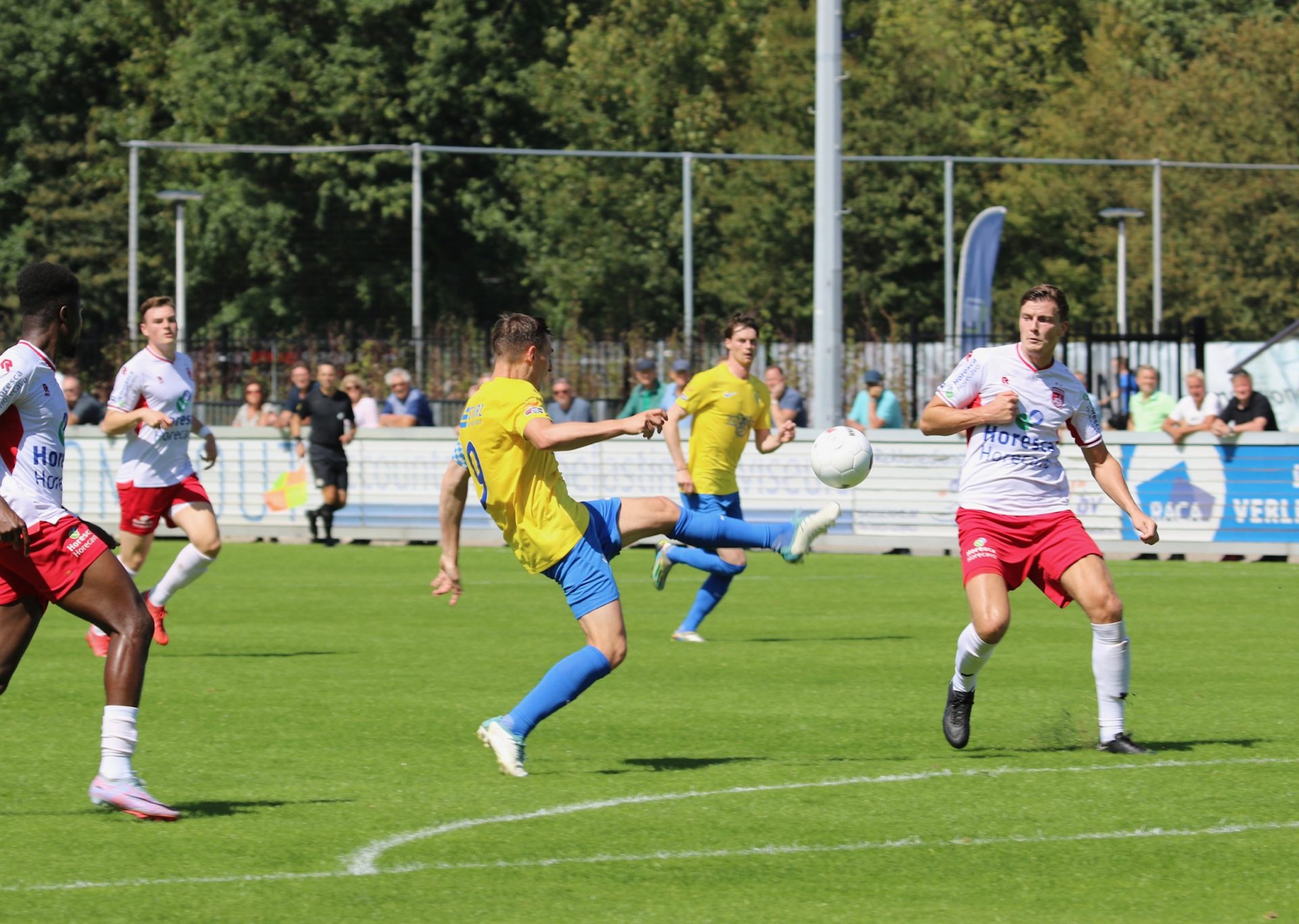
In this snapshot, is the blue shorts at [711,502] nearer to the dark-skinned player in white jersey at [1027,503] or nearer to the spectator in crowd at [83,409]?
the dark-skinned player in white jersey at [1027,503]

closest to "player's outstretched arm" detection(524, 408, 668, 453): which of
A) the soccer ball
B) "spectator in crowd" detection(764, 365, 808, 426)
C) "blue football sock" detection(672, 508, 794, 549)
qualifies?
"blue football sock" detection(672, 508, 794, 549)

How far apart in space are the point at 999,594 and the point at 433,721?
120 inches

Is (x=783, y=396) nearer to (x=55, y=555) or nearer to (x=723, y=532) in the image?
(x=723, y=532)

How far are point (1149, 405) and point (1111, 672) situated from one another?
1309 centimetres

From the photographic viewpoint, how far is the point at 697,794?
25.6 feet

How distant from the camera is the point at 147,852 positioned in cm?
678

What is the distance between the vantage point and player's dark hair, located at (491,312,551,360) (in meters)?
8.14

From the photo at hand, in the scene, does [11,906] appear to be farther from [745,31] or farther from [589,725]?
[745,31]

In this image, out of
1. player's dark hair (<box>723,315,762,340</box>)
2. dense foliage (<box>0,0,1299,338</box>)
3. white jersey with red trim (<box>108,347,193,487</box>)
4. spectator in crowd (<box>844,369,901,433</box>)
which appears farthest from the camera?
dense foliage (<box>0,0,1299,338</box>)

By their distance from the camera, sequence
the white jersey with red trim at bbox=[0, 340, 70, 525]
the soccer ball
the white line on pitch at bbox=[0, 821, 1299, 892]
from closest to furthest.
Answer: the white line on pitch at bbox=[0, 821, 1299, 892]
the white jersey with red trim at bbox=[0, 340, 70, 525]
the soccer ball

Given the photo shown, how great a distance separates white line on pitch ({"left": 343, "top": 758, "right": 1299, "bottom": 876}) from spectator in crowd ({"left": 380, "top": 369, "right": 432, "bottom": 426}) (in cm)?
1626

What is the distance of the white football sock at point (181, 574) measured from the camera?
507 inches

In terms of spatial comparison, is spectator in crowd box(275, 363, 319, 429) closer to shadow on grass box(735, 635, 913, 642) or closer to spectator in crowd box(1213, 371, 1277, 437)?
spectator in crowd box(1213, 371, 1277, 437)

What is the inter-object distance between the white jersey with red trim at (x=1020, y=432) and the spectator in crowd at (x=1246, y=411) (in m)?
11.8
